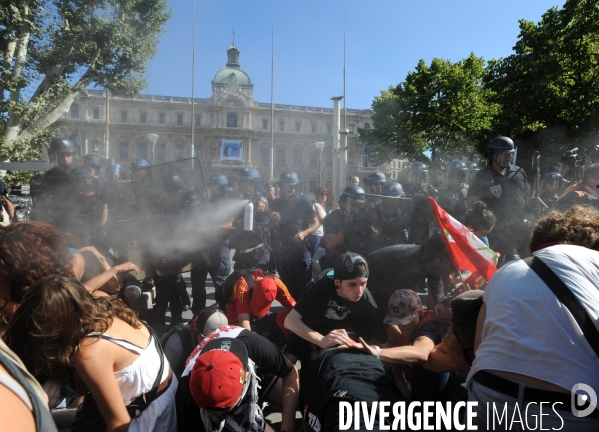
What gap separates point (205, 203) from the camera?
15.3 ft

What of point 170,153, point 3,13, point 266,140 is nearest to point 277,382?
point 3,13

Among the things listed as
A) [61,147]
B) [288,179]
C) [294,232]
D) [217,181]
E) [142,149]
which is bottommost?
[294,232]

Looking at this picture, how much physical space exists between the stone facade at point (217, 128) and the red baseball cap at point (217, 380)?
7.01 meters

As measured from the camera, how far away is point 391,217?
5664 millimetres

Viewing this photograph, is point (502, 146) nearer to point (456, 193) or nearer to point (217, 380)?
point (456, 193)

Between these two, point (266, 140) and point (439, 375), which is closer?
point (439, 375)

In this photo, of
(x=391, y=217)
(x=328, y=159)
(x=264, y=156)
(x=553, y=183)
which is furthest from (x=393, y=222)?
(x=328, y=159)

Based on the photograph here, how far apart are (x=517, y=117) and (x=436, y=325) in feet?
60.9

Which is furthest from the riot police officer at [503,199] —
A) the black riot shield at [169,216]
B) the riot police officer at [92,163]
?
the riot police officer at [92,163]

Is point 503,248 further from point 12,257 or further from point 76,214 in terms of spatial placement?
point 76,214

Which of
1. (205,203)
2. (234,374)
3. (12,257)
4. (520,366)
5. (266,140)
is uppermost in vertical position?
(266,140)

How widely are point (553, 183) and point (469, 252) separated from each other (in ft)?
15.8

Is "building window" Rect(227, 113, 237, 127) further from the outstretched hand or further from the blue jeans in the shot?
the outstretched hand

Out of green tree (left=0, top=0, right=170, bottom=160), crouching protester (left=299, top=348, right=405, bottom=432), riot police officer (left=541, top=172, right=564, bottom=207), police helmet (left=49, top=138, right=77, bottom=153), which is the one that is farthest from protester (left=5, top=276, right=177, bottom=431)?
green tree (left=0, top=0, right=170, bottom=160)
